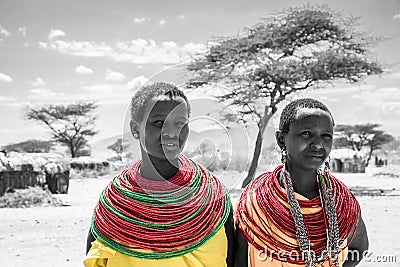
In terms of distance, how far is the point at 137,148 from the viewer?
2279 millimetres

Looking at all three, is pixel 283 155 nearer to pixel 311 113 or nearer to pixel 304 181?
pixel 304 181

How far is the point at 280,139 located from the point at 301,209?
33 centimetres

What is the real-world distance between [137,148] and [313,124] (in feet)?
2.56

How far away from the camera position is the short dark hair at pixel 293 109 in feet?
7.52

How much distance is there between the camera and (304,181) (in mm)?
2346

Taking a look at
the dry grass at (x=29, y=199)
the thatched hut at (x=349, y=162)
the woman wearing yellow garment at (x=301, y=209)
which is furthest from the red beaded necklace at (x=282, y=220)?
the thatched hut at (x=349, y=162)

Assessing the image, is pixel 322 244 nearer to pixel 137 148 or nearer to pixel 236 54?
pixel 137 148

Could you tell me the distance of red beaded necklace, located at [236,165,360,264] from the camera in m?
2.26

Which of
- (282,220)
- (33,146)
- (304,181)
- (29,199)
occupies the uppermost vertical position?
(304,181)

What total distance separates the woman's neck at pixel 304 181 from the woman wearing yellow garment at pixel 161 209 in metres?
0.33

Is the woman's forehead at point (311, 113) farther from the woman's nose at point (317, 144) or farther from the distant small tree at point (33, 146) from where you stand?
the distant small tree at point (33, 146)

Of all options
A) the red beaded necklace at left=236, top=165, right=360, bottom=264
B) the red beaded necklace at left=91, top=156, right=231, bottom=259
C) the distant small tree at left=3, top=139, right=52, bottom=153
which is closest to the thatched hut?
the distant small tree at left=3, top=139, right=52, bottom=153

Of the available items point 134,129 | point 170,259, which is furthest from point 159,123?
point 170,259

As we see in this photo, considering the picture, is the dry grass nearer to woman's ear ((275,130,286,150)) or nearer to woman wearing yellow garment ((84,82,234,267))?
woman wearing yellow garment ((84,82,234,267))
